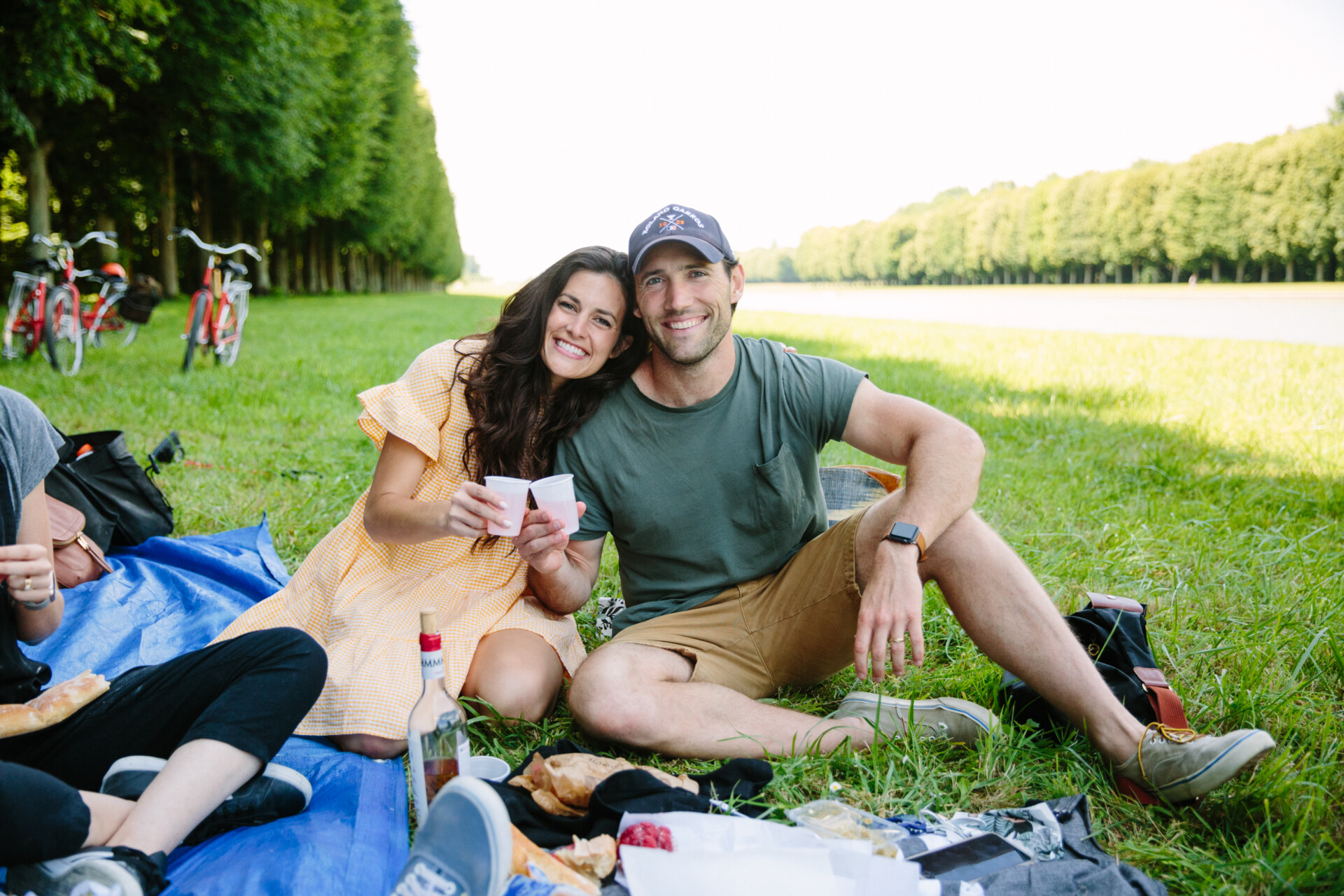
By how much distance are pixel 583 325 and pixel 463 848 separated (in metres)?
1.78

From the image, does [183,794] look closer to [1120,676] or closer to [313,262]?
[1120,676]

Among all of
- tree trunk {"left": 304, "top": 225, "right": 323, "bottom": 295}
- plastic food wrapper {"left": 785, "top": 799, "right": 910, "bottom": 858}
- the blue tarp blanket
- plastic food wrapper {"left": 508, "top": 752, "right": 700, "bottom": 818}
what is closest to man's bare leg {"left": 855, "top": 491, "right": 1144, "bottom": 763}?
plastic food wrapper {"left": 785, "top": 799, "right": 910, "bottom": 858}

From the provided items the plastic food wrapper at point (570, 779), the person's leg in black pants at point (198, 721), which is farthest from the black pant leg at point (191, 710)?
the plastic food wrapper at point (570, 779)

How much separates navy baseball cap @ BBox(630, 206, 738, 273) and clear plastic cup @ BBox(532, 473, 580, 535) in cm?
92

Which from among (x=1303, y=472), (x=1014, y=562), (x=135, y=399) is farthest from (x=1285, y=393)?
(x=135, y=399)

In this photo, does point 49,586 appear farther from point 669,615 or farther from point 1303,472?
point 1303,472

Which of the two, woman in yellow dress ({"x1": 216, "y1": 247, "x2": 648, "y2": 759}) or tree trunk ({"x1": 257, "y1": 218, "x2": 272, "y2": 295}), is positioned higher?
tree trunk ({"x1": 257, "y1": 218, "x2": 272, "y2": 295})

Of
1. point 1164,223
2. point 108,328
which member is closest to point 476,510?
point 108,328

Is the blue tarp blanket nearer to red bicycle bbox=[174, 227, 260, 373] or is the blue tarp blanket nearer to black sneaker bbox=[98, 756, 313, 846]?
black sneaker bbox=[98, 756, 313, 846]

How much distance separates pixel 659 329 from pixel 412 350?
1096 centimetres

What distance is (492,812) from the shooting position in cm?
→ 133

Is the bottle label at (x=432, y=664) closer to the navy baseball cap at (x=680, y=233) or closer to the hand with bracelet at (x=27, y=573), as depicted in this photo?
the hand with bracelet at (x=27, y=573)

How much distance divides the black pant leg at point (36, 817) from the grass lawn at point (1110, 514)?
3.84 ft

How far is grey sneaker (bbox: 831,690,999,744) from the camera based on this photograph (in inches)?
97.3
